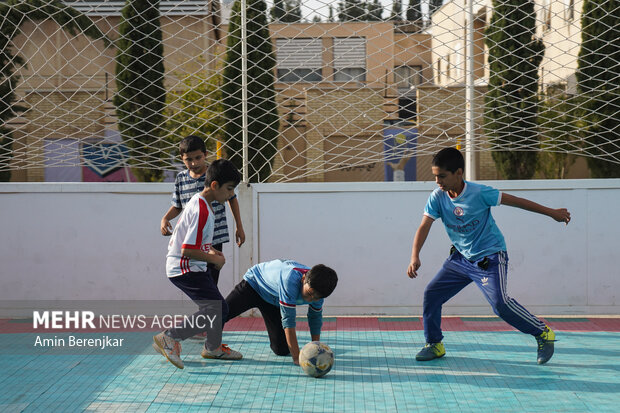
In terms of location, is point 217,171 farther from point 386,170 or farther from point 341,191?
point 386,170

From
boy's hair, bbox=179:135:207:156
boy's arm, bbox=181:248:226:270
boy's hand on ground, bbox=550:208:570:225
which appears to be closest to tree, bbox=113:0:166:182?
boy's hair, bbox=179:135:207:156

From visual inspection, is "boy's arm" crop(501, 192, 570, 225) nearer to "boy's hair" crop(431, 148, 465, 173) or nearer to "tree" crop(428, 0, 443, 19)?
"boy's hair" crop(431, 148, 465, 173)

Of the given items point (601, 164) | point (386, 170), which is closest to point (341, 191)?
point (601, 164)

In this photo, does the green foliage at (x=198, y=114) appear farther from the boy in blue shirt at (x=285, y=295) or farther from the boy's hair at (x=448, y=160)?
the boy's hair at (x=448, y=160)

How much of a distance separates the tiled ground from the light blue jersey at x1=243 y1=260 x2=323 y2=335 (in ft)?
1.07

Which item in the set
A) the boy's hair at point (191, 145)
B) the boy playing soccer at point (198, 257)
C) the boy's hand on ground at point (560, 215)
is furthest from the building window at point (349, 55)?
the boy's hand on ground at point (560, 215)

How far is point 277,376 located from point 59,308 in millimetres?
2540

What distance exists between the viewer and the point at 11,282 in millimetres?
5652

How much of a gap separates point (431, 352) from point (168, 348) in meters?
1.57

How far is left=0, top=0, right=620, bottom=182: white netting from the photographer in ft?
19.1

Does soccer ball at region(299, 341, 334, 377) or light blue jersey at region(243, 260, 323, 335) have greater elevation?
light blue jersey at region(243, 260, 323, 335)

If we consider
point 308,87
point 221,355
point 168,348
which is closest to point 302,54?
point 308,87

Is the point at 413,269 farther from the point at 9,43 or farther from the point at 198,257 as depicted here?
the point at 9,43

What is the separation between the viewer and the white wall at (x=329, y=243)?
215 inches
